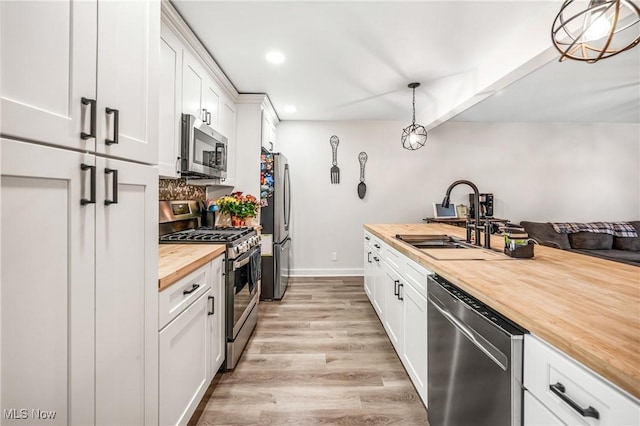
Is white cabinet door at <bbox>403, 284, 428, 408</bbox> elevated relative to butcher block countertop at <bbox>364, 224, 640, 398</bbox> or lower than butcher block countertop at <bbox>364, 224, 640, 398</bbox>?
lower

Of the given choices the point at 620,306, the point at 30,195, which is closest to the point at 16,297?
the point at 30,195

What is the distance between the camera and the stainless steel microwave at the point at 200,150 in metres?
2.16

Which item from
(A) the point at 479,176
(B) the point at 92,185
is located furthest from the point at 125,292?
(A) the point at 479,176

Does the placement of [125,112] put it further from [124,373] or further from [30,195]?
[124,373]

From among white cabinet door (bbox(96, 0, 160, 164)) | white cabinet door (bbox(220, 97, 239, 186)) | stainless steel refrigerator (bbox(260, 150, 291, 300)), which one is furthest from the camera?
stainless steel refrigerator (bbox(260, 150, 291, 300))

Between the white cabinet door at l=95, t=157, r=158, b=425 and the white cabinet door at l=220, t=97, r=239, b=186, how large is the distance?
6.64 ft

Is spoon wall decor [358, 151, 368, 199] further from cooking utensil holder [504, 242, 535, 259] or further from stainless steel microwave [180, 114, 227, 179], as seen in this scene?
cooking utensil holder [504, 242, 535, 259]

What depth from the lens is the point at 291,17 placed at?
2.05 meters

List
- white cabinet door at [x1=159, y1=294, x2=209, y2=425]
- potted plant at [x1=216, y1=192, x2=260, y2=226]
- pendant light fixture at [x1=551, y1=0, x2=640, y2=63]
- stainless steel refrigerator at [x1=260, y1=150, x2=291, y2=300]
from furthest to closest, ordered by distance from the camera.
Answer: stainless steel refrigerator at [x1=260, y1=150, x2=291, y2=300]
potted plant at [x1=216, y1=192, x2=260, y2=226]
white cabinet door at [x1=159, y1=294, x2=209, y2=425]
pendant light fixture at [x1=551, y1=0, x2=640, y2=63]

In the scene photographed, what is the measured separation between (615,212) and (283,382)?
19.4ft

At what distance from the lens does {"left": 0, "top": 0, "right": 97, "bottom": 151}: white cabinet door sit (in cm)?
59

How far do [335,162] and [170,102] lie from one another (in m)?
3.01

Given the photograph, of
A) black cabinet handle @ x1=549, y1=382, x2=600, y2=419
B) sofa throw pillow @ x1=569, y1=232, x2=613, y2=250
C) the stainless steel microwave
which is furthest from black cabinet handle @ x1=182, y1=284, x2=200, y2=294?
sofa throw pillow @ x1=569, y1=232, x2=613, y2=250

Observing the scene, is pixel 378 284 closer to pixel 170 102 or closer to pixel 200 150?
pixel 200 150
